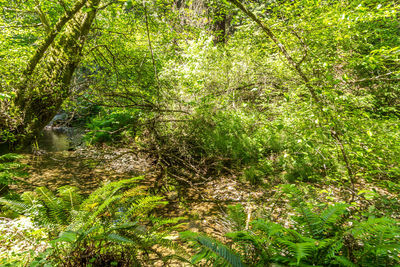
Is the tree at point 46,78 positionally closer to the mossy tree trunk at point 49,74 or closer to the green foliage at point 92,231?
the mossy tree trunk at point 49,74

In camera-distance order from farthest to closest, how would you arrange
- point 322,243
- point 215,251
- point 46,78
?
point 46,78, point 215,251, point 322,243

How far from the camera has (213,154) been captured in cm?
521

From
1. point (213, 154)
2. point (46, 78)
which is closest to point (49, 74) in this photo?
point (46, 78)

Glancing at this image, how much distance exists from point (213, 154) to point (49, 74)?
4.10m

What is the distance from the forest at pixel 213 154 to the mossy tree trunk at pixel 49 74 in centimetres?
2

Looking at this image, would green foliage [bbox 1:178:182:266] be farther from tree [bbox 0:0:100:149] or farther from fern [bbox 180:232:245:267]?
tree [bbox 0:0:100:149]

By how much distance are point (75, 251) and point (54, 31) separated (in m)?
3.92

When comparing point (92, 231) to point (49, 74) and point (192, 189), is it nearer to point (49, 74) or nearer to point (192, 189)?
point (192, 189)

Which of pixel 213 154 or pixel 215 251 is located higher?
pixel 215 251

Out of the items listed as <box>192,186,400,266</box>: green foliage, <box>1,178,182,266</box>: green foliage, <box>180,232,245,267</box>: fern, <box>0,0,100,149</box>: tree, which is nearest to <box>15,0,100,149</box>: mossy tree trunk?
<box>0,0,100,149</box>: tree

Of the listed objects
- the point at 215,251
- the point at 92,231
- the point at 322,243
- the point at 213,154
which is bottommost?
the point at 213,154

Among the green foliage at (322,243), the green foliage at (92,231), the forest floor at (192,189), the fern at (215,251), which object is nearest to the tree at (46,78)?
the forest floor at (192,189)

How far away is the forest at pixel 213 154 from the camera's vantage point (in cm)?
170

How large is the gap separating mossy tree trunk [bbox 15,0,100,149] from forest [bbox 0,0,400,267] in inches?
1.0
